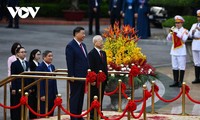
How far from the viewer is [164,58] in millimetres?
23625

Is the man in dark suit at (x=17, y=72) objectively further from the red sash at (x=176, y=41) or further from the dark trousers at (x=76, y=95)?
the red sash at (x=176, y=41)

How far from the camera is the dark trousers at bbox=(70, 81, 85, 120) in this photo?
520 inches

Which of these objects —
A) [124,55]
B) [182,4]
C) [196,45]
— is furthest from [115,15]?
[124,55]

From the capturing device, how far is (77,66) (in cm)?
1330

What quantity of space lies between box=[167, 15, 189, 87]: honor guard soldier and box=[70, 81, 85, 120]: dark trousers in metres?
5.28

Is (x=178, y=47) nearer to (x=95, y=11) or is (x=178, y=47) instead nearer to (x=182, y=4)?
(x=182, y=4)

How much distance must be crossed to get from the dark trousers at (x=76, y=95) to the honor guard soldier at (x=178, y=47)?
528 centimetres

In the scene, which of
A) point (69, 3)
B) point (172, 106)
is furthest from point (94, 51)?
point (69, 3)

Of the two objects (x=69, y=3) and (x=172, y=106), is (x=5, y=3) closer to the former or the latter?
(x=172, y=106)

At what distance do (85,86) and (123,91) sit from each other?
157 centimetres

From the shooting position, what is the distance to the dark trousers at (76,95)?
13.2 metres

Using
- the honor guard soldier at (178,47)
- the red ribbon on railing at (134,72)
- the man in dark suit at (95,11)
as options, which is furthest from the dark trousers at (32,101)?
the man in dark suit at (95,11)

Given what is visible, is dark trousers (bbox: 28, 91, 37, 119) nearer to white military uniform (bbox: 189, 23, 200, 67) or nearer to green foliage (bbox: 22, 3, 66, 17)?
white military uniform (bbox: 189, 23, 200, 67)

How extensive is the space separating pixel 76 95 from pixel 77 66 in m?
0.53
